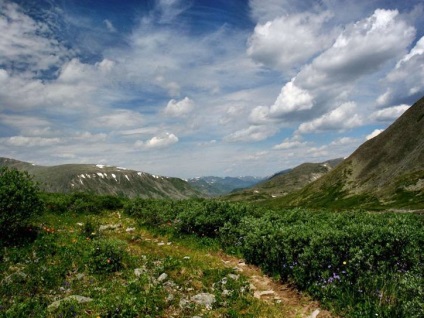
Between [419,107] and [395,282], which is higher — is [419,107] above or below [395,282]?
above

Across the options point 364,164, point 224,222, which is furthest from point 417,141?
point 224,222

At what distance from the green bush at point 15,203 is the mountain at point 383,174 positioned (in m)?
111

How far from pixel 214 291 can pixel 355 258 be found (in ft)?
15.1

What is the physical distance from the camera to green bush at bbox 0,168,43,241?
15.8 meters

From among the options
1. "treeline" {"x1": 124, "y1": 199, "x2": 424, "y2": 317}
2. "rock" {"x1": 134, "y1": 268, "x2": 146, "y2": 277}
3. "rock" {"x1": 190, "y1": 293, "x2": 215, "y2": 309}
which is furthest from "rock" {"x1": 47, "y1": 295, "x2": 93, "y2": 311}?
"treeline" {"x1": 124, "y1": 199, "x2": 424, "y2": 317}

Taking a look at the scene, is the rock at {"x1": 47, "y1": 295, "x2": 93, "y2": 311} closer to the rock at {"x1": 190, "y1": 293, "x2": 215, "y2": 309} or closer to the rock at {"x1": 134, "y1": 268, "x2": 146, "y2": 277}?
the rock at {"x1": 134, "y1": 268, "x2": 146, "y2": 277}

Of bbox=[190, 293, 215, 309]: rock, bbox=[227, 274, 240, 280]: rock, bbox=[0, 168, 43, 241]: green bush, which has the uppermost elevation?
bbox=[0, 168, 43, 241]: green bush

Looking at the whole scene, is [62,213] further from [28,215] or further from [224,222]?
[224,222]

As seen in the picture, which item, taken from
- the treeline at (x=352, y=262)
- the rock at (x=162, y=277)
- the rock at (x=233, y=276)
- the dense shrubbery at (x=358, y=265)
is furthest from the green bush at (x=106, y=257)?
the dense shrubbery at (x=358, y=265)

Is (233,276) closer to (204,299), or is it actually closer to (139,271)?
(204,299)

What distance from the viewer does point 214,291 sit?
35.9ft

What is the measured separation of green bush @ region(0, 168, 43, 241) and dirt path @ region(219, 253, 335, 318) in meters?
10.6

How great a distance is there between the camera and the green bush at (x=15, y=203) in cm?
1579

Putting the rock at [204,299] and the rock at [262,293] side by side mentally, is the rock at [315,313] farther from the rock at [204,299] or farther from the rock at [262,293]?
the rock at [204,299]
